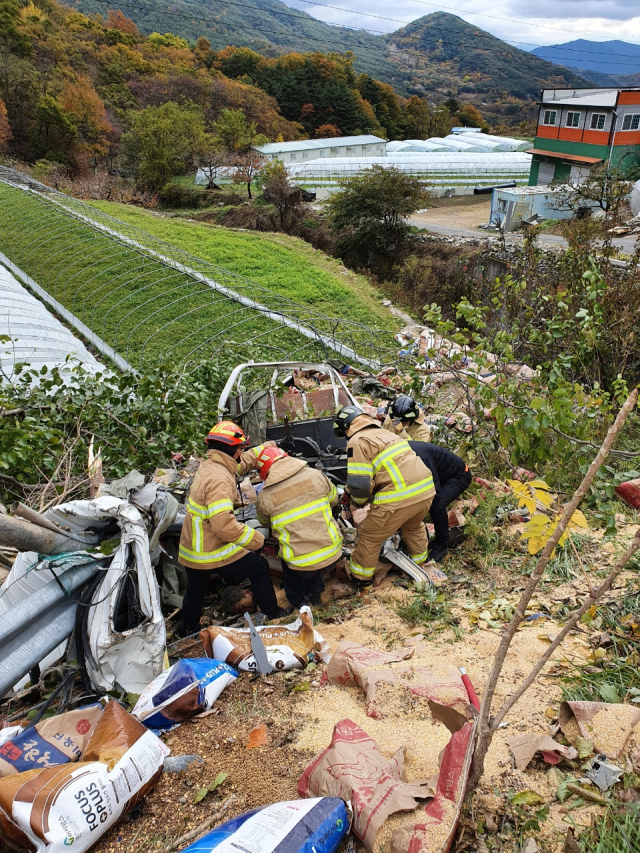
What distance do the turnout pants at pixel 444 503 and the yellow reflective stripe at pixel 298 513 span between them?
1259 millimetres

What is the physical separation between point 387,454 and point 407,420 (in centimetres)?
119

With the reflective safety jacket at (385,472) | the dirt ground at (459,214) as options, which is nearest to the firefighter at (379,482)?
the reflective safety jacket at (385,472)

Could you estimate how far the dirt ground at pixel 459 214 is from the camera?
29062 millimetres

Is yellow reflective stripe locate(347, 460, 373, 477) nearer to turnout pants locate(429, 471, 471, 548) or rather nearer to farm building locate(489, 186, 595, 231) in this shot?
turnout pants locate(429, 471, 471, 548)

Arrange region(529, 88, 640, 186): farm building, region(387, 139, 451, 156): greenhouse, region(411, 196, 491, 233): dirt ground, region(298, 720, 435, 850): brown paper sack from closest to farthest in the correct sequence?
region(298, 720, 435, 850): brown paper sack < region(529, 88, 640, 186): farm building < region(411, 196, 491, 233): dirt ground < region(387, 139, 451, 156): greenhouse

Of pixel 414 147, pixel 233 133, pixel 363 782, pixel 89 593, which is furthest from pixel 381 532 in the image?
pixel 414 147

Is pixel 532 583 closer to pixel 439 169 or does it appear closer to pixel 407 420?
pixel 407 420

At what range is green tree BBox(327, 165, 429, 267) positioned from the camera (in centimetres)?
2477

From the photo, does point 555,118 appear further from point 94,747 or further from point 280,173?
point 94,747

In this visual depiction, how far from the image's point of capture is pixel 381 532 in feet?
14.8

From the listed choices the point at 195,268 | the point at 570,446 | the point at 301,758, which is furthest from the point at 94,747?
the point at 195,268

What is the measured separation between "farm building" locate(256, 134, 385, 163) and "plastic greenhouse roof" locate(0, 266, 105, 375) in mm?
31269

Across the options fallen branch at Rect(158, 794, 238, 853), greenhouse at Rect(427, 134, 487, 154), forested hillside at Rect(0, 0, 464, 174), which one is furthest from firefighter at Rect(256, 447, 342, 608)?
greenhouse at Rect(427, 134, 487, 154)

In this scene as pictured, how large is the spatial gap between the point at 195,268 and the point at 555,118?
24859mm
